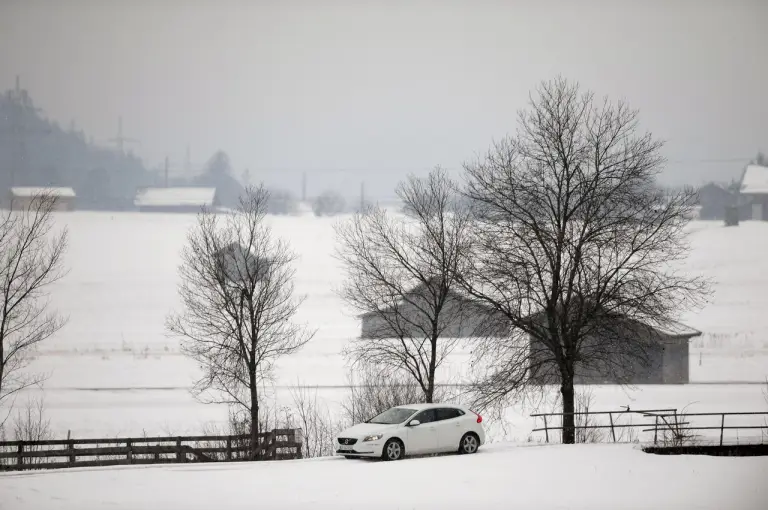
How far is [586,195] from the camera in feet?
97.0

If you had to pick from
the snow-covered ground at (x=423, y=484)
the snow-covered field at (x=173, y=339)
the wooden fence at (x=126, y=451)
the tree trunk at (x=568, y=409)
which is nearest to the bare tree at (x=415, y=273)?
the tree trunk at (x=568, y=409)

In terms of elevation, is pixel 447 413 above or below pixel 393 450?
above

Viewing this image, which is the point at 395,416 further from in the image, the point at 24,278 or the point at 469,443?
the point at 24,278

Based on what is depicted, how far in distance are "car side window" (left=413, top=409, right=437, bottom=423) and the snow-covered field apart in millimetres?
10805

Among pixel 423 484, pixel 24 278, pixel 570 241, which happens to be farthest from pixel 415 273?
pixel 24 278

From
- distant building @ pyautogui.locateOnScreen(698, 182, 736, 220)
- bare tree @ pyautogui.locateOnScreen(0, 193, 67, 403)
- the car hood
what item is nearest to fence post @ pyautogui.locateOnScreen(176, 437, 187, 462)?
the car hood

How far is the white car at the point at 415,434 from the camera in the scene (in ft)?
78.5

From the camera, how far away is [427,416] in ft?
81.4

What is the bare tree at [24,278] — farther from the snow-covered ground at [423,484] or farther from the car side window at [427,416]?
the car side window at [427,416]

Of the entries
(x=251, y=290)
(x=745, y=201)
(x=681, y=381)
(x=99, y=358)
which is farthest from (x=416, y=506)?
(x=745, y=201)

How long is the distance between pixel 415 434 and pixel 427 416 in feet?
2.22

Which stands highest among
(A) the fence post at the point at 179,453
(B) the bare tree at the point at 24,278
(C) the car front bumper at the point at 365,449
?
(B) the bare tree at the point at 24,278

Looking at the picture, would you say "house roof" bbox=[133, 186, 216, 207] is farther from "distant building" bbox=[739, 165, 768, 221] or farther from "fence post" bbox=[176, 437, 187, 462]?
"fence post" bbox=[176, 437, 187, 462]

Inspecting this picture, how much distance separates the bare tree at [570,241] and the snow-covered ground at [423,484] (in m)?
5.26
